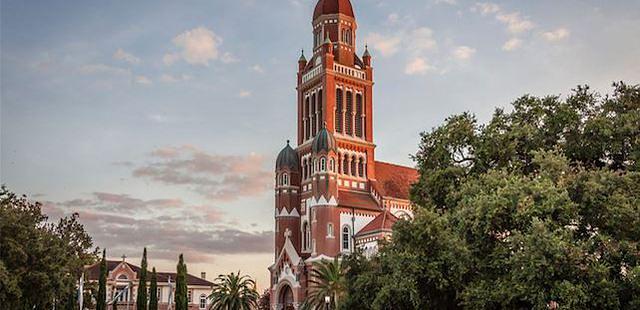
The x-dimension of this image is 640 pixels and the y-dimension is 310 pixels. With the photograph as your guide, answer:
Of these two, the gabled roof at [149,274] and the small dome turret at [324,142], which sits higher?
the small dome turret at [324,142]

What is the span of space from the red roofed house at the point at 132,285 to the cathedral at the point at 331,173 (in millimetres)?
19566

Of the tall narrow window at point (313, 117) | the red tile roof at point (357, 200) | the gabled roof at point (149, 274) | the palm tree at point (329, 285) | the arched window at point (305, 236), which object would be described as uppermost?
the tall narrow window at point (313, 117)

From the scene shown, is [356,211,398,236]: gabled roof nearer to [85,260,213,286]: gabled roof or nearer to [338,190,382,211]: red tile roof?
[338,190,382,211]: red tile roof

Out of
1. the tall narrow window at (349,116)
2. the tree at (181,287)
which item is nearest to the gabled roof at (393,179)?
the tall narrow window at (349,116)

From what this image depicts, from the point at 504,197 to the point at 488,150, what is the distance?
19.1 ft

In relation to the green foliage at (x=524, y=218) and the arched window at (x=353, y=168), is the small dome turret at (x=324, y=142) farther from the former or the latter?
the green foliage at (x=524, y=218)

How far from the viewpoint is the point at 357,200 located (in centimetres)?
6519

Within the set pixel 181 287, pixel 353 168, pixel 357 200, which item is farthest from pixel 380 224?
pixel 181 287

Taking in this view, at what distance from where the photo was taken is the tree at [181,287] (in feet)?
194

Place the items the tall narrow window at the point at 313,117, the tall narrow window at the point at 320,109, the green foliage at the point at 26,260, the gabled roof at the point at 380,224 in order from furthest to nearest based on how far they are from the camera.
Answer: the tall narrow window at the point at 313,117 → the tall narrow window at the point at 320,109 → the gabled roof at the point at 380,224 → the green foliage at the point at 26,260

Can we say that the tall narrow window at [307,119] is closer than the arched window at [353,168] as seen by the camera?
No

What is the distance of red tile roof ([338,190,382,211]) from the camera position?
63969mm

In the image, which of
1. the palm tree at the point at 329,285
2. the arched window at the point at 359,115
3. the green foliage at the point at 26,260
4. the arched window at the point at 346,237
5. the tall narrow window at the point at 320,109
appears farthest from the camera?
the arched window at the point at 359,115

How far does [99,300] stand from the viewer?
61.2 meters
